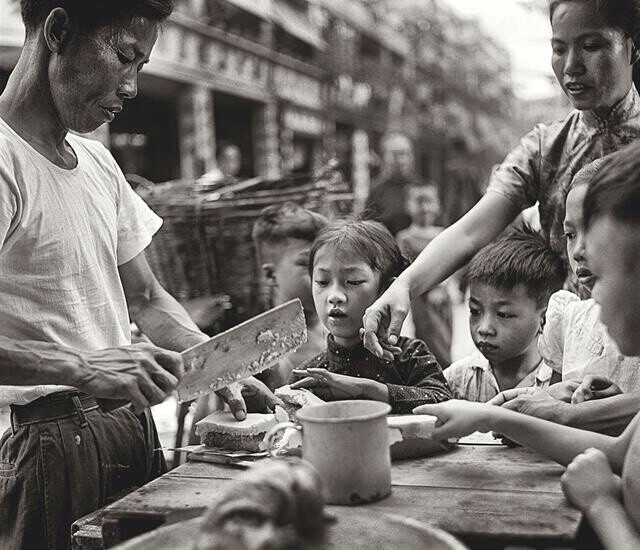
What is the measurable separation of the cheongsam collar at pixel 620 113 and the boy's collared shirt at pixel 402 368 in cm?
97

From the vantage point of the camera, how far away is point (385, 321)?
7.50 feet

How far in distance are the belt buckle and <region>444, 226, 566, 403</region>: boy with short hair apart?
146 centimetres

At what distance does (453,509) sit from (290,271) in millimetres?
2236

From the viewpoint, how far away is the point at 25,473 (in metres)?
2.03

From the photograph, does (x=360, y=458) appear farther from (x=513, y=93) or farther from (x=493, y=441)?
(x=513, y=93)

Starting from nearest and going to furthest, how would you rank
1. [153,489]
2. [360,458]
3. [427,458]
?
[360,458], [153,489], [427,458]

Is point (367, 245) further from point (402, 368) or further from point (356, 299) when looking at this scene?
point (402, 368)

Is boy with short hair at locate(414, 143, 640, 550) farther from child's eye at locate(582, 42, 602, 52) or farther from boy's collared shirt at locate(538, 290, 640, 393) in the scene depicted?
child's eye at locate(582, 42, 602, 52)

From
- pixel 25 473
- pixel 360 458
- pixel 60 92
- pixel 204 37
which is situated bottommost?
pixel 25 473

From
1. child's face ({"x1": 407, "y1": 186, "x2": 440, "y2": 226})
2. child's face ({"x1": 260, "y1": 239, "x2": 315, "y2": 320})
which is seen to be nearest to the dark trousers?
child's face ({"x1": 260, "y1": 239, "x2": 315, "y2": 320})

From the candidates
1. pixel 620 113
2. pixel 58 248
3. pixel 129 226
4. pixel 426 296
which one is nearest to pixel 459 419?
pixel 58 248

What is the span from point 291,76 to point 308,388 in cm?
1303

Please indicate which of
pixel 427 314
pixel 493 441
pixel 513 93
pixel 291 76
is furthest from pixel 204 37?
pixel 513 93

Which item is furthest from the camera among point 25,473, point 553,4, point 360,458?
point 553,4
